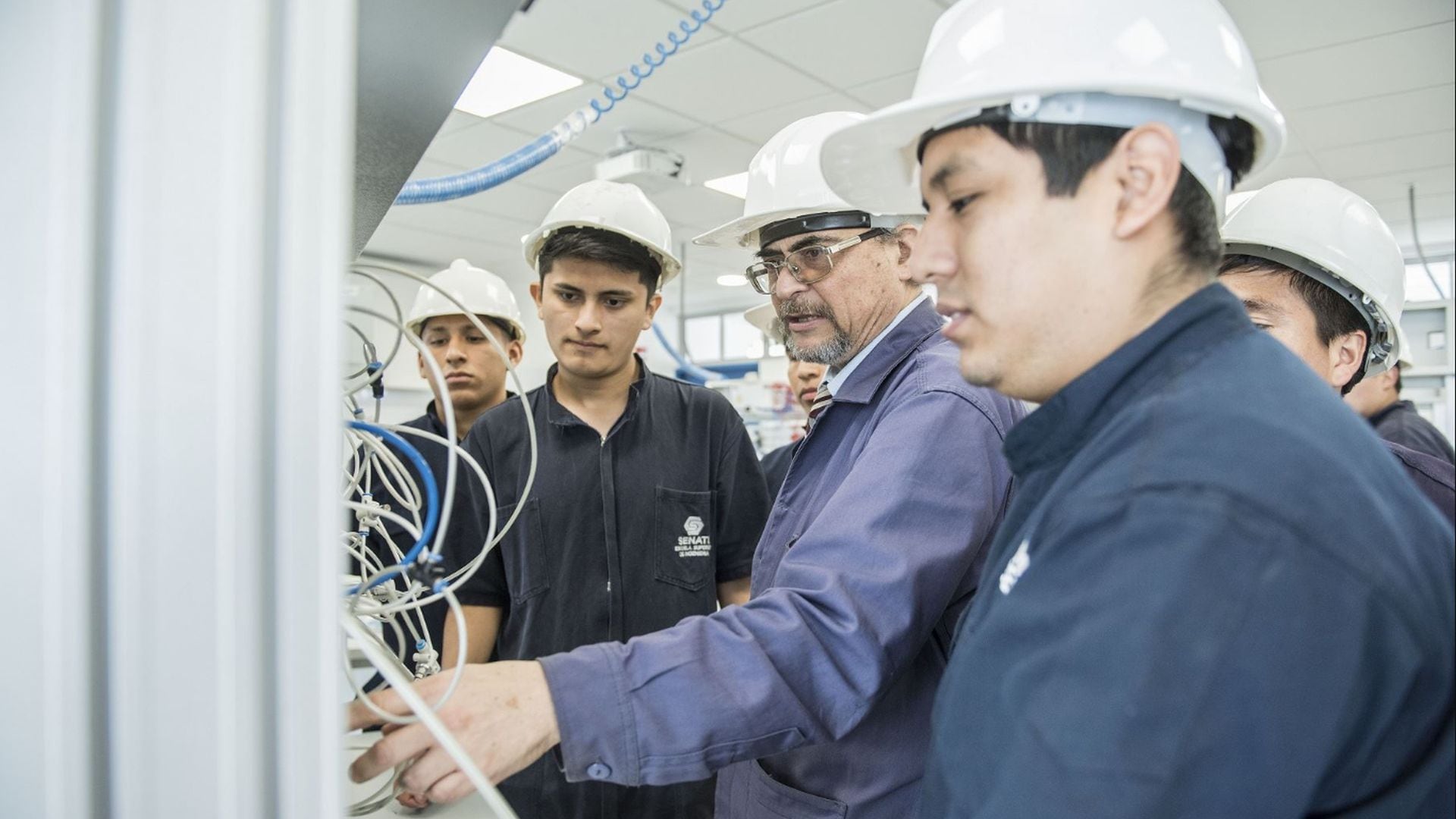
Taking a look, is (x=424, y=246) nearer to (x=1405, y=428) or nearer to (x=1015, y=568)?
(x=1405, y=428)

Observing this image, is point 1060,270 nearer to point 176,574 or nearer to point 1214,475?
point 1214,475

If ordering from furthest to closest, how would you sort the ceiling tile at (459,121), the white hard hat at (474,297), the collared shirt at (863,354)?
the ceiling tile at (459,121)
the white hard hat at (474,297)
the collared shirt at (863,354)

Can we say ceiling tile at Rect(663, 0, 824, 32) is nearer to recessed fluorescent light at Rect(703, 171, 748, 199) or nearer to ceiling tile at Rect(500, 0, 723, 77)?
ceiling tile at Rect(500, 0, 723, 77)

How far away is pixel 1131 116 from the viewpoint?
2.11 ft

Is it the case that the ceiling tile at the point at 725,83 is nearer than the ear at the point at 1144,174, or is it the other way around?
the ear at the point at 1144,174

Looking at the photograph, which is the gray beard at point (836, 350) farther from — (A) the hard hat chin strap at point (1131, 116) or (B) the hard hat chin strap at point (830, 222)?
(A) the hard hat chin strap at point (1131, 116)

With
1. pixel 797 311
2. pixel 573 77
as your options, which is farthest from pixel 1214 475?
pixel 573 77

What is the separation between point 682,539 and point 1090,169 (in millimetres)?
1079

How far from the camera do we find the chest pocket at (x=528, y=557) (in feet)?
4.93

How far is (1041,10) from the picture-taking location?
0.67m

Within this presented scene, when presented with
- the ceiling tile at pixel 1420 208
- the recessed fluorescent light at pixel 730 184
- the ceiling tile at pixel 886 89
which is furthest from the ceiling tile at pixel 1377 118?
the recessed fluorescent light at pixel 730 184

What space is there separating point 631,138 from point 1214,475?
3688 mm

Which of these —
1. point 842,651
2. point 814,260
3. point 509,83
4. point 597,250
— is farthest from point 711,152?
point 842,651

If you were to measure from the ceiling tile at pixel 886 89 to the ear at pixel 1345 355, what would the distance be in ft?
7.21
